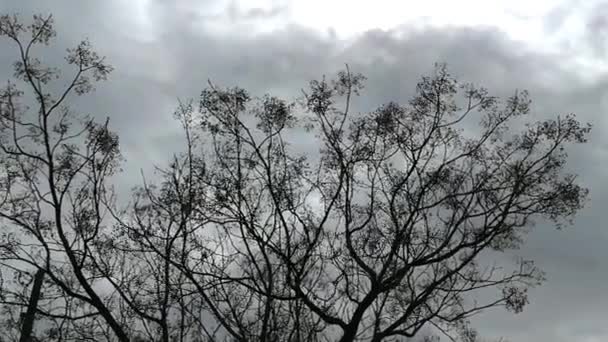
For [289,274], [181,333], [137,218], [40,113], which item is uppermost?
[40,113]

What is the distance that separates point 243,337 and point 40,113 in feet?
20.1

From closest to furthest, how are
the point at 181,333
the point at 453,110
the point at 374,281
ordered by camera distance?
the point at 181,333 → the point at 374,281 → the point at 453,110

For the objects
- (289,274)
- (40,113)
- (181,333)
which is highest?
(40,113)

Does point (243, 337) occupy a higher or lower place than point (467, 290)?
lower

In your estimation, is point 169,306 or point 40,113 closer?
point 169,306

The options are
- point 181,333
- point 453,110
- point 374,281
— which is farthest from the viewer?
point 453,110

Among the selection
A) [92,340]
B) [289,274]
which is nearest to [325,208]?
[289,274]

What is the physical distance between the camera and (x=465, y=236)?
15.7 metres

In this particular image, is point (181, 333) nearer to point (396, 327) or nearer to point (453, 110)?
point (396, 327)

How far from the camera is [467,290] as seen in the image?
15.6 meters

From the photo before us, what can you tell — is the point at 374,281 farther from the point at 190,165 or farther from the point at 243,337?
the point at 190,165

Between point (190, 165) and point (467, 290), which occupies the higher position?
point (190, 165)

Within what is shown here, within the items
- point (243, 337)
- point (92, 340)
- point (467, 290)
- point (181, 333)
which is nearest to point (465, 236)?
point (467, 290)

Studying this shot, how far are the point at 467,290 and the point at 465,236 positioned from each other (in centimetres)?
109
